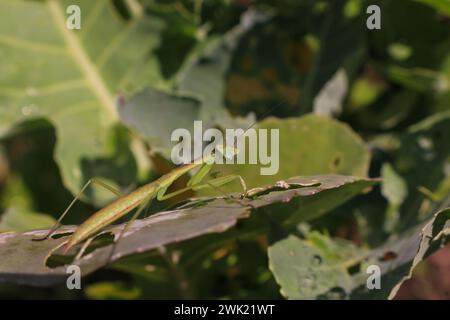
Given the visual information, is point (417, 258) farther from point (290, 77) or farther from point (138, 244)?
point (290, 77)

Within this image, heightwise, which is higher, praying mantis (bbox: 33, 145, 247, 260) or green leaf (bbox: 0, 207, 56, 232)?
praying mantis (bbox: 33, 145, 247, 260)

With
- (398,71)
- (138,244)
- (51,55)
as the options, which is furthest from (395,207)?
(51,55)

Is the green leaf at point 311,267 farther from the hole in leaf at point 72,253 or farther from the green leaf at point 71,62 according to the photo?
the green leaf at point 71,62

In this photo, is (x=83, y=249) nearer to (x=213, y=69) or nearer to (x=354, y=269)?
(x=354, y=269)

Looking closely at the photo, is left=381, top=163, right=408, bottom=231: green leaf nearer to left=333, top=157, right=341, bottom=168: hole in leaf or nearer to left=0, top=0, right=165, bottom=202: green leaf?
left=333, top=157, right=341, bottom=168: hole in leaf

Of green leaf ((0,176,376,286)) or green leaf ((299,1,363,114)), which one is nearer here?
green leaf ((0,176,376,286))

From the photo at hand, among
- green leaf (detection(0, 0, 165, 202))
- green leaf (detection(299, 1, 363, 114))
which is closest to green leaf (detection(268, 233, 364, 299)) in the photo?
green leaf (detection(299, 1, 363, 114))
